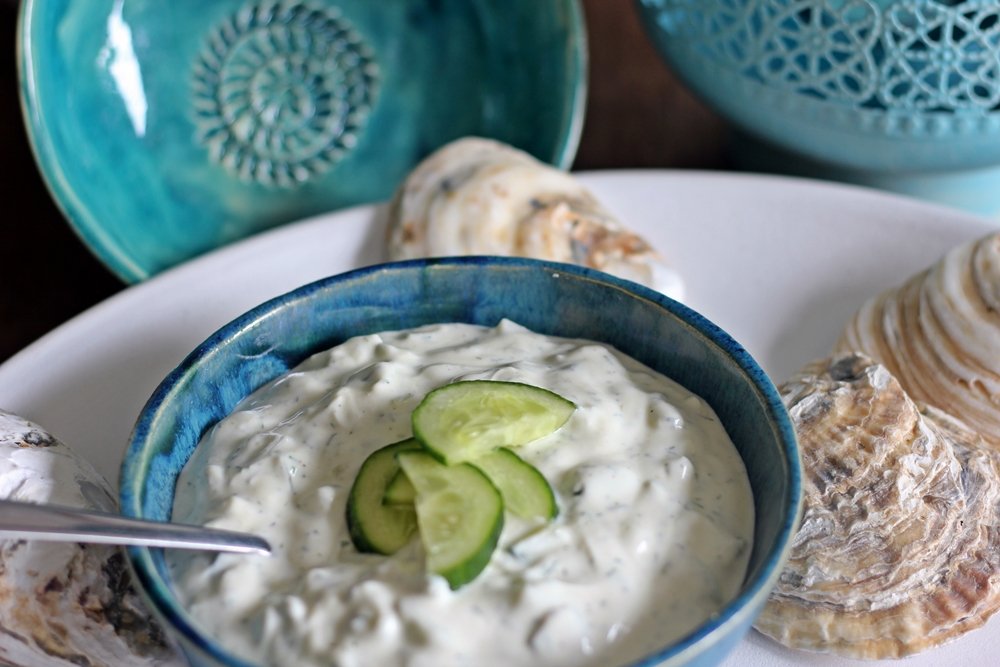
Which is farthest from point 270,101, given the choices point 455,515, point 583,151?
point 455,515

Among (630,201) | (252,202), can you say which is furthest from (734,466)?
(252,202)

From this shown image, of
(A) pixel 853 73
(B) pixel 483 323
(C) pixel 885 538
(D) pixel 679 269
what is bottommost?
(C) pixel 885 538

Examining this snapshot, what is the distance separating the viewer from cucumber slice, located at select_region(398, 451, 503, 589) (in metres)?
1.00

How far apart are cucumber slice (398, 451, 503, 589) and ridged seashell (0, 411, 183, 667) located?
Answer: 0.35m

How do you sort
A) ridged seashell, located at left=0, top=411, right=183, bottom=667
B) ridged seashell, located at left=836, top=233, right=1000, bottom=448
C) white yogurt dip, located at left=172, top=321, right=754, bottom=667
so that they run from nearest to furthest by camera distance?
1. white yogurt dip, located at left=172, top=321, right=754, bottom=667
2. ridged seashell, located at left=0, top=411, right=183, bottom=667
3. ridged seashell, located at left=836, top=233, right=1000, bottom=448

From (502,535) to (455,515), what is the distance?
0.17ft

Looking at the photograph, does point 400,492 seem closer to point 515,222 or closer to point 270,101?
point 515,222

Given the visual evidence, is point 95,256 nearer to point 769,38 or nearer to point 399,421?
→ point 399,421

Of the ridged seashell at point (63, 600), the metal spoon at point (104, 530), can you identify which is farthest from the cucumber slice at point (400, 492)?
the ridged seashell at point (63, 600)

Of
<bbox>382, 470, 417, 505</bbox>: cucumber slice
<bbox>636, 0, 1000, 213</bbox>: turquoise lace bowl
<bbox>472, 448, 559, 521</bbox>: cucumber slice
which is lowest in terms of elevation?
<bbox>472, 448, 559, 521</bbox>: cucumber slice

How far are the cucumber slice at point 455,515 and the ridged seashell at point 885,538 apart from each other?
0.39 metres

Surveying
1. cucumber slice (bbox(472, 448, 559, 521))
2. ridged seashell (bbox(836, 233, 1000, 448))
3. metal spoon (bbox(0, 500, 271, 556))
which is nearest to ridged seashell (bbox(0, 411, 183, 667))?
metal spoon (bbox(0, 500, 271, 556))

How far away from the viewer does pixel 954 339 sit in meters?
1.46

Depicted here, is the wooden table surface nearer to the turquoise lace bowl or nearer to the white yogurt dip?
the turquoise lace bowl
